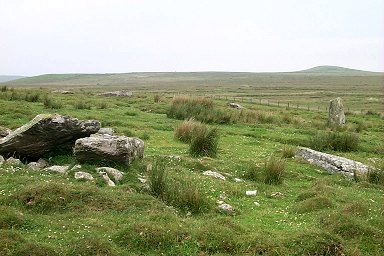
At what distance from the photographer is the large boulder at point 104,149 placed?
507 inches

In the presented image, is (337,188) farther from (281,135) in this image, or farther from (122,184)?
(281,135)

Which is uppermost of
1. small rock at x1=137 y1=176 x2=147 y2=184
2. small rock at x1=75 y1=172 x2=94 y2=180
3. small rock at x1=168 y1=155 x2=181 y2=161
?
small rock at x1=75 y1=172 x2=94 y2=180

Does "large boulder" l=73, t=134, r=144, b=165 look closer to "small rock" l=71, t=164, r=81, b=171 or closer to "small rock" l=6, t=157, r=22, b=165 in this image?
"small rock" l=71, t=164, r=81, b=171

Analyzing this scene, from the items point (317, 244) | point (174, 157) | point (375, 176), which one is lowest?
point (375, 176)

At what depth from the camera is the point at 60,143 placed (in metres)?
14.1

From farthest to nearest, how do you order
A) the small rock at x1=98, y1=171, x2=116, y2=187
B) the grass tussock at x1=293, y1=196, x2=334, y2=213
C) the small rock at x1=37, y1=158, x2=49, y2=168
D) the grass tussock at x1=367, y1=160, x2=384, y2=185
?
the grass tussock at x1=367, y1=160, x2=384, y2=185 < the small rock at x1=37, y1=158, x2=49, y2=168 < the small rock at x1=98, y1=171, x2=116, y2=187 < the grass tussock at x1=293, y1=196, x2=334, y2=213

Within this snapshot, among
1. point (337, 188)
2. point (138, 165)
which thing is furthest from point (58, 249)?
point (337, 188)

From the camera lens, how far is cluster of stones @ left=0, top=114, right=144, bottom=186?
42.1 feet

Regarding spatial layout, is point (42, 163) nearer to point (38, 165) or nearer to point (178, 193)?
point (38, 165)

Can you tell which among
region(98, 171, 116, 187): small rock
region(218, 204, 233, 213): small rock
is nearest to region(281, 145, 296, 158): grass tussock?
region(218, 204, 233, 213): small rock

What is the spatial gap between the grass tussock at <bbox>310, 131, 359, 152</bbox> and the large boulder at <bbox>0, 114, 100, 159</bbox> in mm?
11154

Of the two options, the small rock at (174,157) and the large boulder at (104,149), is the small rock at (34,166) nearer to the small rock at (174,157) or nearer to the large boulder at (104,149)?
the large boulder at (104,149)

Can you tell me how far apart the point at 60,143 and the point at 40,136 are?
861mm

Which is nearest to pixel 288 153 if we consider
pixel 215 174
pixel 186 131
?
pixel 186 131
